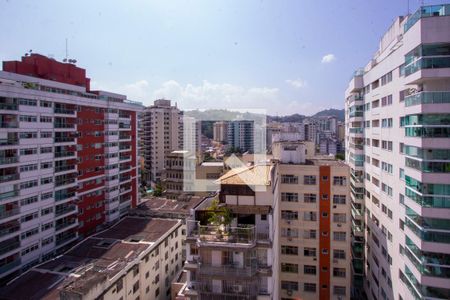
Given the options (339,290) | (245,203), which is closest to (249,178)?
(245,203)

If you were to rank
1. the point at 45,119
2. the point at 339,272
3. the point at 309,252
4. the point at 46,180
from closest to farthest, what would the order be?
the point at 339,272, the point at 309,252, the point at 45,119, the point at 46,180

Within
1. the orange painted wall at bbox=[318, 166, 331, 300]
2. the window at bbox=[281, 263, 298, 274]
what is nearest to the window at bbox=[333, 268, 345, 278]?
the orange painted wall at bbox=[318, 166, 331, 300]

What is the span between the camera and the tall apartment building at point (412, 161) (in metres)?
8.41

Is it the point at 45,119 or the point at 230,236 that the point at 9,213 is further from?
the point at 230,236

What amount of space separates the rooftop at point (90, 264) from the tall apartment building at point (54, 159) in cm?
284

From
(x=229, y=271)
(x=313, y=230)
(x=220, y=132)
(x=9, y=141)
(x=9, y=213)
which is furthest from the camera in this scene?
(x=220, y=132)

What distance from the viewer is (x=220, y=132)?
217ft

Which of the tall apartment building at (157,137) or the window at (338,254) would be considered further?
the tall apartment building at (157,137)

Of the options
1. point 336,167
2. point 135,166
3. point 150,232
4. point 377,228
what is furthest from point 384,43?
point 135,166

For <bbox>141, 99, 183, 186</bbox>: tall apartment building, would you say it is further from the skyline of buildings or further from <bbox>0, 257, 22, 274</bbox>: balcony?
<bbox>0, 257, 22, 274</bbox>: balcony

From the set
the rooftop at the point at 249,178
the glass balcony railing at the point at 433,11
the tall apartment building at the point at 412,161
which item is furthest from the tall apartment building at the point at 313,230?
the glass balcony railing at the point at 433,11

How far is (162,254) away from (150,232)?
1.43 metres

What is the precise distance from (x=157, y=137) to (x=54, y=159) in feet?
97.2

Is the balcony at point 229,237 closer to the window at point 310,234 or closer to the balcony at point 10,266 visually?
the window at point 310,234
